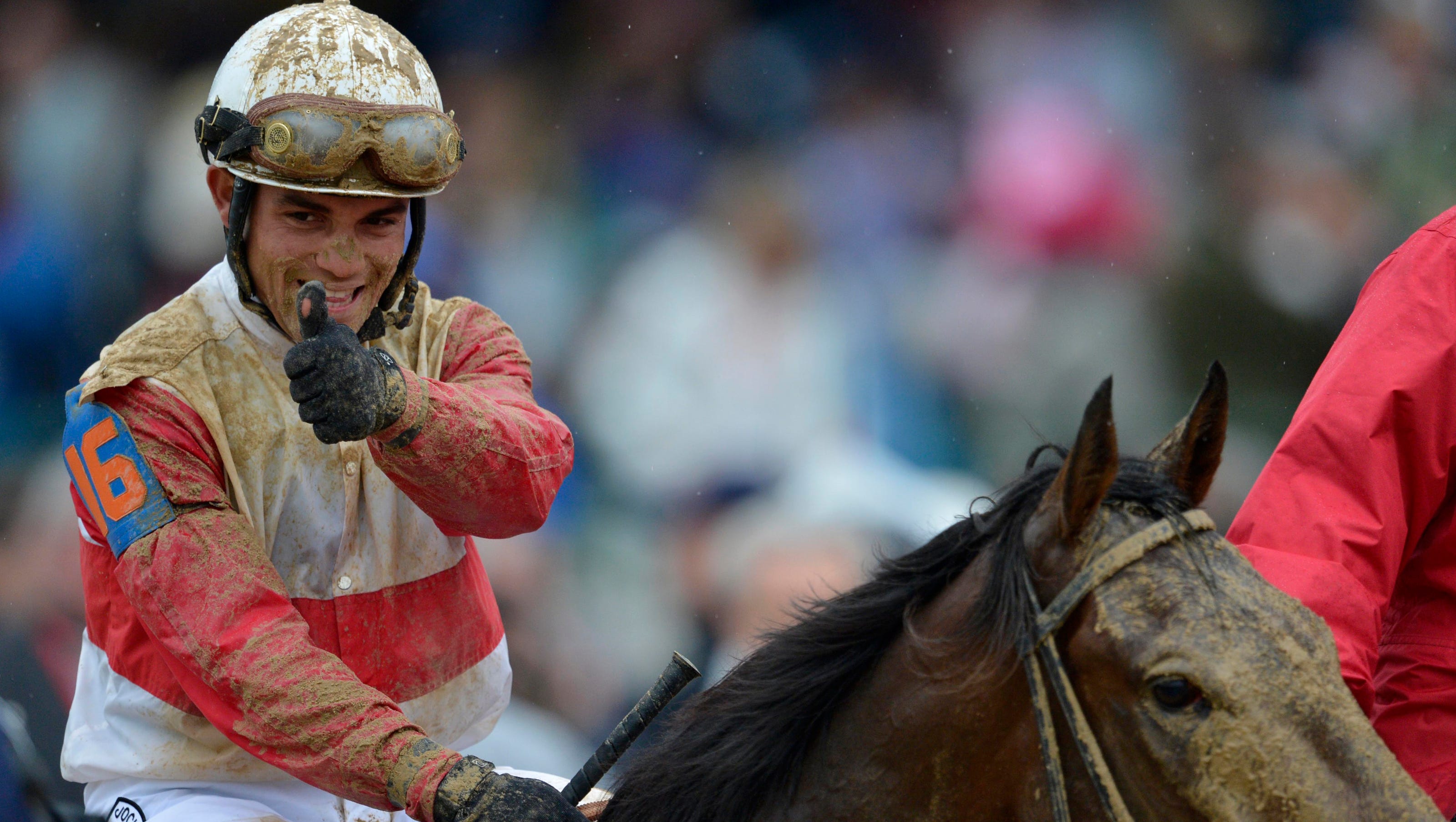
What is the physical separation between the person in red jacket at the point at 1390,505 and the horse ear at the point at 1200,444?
289mm

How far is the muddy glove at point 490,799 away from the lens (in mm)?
1660

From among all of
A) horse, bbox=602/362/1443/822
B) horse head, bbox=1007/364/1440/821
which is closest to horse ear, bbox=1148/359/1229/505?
horse, bbox=602/362/1443/822

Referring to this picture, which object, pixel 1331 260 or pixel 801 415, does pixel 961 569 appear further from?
pixel 1331 260

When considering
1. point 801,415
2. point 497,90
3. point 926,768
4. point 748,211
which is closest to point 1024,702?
point 926,768

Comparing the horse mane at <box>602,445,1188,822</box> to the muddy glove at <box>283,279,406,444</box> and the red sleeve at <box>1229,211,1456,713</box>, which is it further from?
the muddy glove at <box>283,279,406,444</box>

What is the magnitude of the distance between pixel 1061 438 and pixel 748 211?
4.81ft

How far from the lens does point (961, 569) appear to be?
5.53 feet

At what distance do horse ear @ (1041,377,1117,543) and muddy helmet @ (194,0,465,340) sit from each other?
48.7 inches

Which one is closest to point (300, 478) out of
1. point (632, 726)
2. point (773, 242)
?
point (632, 726)

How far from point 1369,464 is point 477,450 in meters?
1.43

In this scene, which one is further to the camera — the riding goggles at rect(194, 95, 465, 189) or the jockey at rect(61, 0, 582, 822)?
the riding goggles at rect(194, 95, 465, 189)

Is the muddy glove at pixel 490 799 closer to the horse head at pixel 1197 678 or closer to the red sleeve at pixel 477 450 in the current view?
the red sleeve at pixel 477 450

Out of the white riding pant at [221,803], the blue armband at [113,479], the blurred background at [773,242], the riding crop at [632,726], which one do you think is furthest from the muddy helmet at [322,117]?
the blurred background at [773,242]

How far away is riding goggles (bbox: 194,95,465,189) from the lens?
2.01 m
